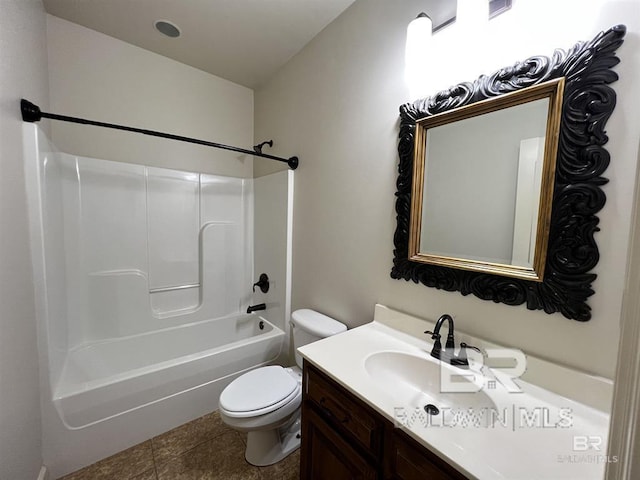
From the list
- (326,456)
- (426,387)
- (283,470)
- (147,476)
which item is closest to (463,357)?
(426,387)

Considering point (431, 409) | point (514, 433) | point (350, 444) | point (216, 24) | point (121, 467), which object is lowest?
point (121, 467)

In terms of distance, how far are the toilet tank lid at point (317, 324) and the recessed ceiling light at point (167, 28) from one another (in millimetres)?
2058

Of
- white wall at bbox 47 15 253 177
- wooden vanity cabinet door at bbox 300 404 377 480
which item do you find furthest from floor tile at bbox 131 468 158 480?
white wall at bbox 47 15 253 177

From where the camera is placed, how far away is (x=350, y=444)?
2.90 feet

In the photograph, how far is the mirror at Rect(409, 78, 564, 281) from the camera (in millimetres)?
847

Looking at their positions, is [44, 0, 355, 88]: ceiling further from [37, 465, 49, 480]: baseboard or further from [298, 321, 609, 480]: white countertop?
[37, 465, 49, 480]: baseboard

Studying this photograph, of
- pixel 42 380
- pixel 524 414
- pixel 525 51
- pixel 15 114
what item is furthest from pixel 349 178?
pixel 42 380

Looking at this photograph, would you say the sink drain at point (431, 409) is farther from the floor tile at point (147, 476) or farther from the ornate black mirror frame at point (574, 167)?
the floor tile at point (147, 476)

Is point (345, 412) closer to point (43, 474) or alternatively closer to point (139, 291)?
point (43, 474)

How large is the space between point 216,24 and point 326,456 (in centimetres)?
241

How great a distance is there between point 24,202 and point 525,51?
219 centimetres

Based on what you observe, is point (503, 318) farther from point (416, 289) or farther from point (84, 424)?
point (84, 424)

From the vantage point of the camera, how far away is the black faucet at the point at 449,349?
985 millimetres

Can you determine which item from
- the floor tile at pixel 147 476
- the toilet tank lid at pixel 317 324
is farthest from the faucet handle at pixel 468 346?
the floor tile at pixel 147 476
